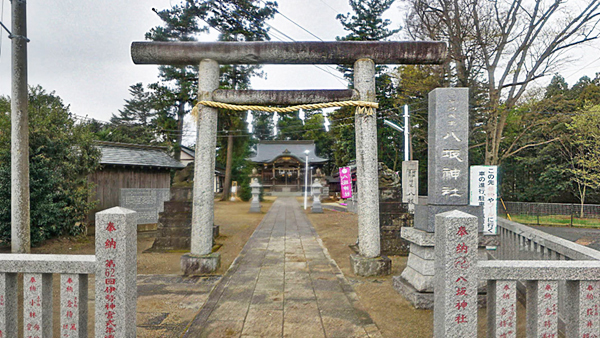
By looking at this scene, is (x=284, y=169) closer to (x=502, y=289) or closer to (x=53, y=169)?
(x=53, y=169)

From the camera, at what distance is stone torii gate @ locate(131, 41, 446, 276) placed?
17.6 ft

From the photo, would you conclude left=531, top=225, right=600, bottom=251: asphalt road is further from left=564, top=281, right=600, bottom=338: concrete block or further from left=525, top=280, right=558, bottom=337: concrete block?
left=525, top=280, right=558, bottom=337: concrete block

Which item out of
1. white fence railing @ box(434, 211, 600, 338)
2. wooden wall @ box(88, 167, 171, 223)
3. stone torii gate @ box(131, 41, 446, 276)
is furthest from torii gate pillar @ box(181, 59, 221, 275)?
wooden wall @ box(88, 167, 171, 223)

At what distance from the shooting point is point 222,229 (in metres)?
12.1

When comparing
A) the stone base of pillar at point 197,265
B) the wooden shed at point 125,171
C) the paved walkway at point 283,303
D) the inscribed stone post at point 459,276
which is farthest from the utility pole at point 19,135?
the inscribed stone post at point 459,276

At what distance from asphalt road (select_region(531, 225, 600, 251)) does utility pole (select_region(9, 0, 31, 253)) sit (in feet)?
53.8

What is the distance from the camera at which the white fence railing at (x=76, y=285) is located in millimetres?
2576

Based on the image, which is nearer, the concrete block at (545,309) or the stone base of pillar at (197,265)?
the concrete block at (545,309)

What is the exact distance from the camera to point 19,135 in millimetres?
6211

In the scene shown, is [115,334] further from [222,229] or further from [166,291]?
[222,229]

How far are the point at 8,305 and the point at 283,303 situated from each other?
286 cm

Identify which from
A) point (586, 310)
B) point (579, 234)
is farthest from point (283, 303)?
point (579, 234)

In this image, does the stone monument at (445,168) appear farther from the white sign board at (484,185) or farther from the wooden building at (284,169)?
the wooden building at (284,169)

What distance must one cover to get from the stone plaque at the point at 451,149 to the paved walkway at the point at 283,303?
198 cm
